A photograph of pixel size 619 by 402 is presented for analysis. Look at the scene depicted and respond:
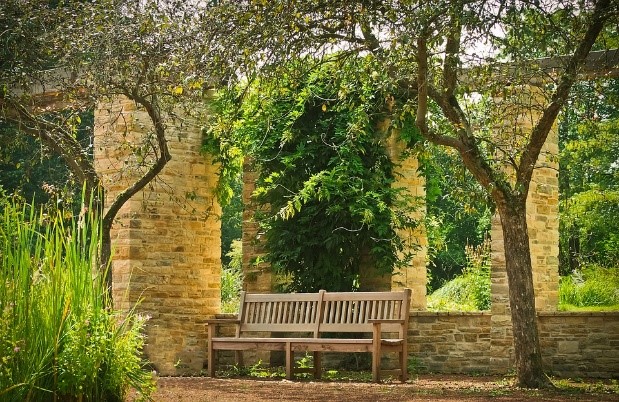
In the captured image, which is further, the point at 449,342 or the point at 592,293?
the point at 592,293

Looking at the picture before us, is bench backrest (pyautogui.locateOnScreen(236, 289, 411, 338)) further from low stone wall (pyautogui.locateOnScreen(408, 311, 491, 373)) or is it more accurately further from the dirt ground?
low stone wall (pyautogui.locateOnScreen(408, 311, 491, 373))

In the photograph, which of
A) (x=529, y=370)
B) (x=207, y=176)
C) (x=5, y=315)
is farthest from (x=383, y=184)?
(x=5, y=315)

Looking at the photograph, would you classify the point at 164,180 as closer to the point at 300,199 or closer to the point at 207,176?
the point at 207,176

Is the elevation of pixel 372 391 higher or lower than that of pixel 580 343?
lower

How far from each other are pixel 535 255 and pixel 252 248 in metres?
3.31

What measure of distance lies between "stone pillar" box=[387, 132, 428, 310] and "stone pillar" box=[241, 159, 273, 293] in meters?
1.58

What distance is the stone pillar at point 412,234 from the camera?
1148cm

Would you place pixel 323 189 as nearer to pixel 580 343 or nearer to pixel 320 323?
pixel 320 323

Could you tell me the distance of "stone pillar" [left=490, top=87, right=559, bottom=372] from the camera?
1053 centimetres

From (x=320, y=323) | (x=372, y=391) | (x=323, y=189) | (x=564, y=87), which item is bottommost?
(x=372, y=391)

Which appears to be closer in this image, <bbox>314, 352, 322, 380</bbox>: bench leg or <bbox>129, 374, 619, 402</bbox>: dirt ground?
<bbox>129, 374, 619, 402</bbox>: dirt ground

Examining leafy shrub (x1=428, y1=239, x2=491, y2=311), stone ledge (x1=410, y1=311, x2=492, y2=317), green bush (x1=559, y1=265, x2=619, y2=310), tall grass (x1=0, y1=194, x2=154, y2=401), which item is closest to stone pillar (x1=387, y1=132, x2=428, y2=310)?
stone ledge (x1=410, y1=311, x2=492, y2=317)

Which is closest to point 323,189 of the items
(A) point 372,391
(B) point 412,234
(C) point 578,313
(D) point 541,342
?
(B) point 412,234

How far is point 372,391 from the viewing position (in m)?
8.09
